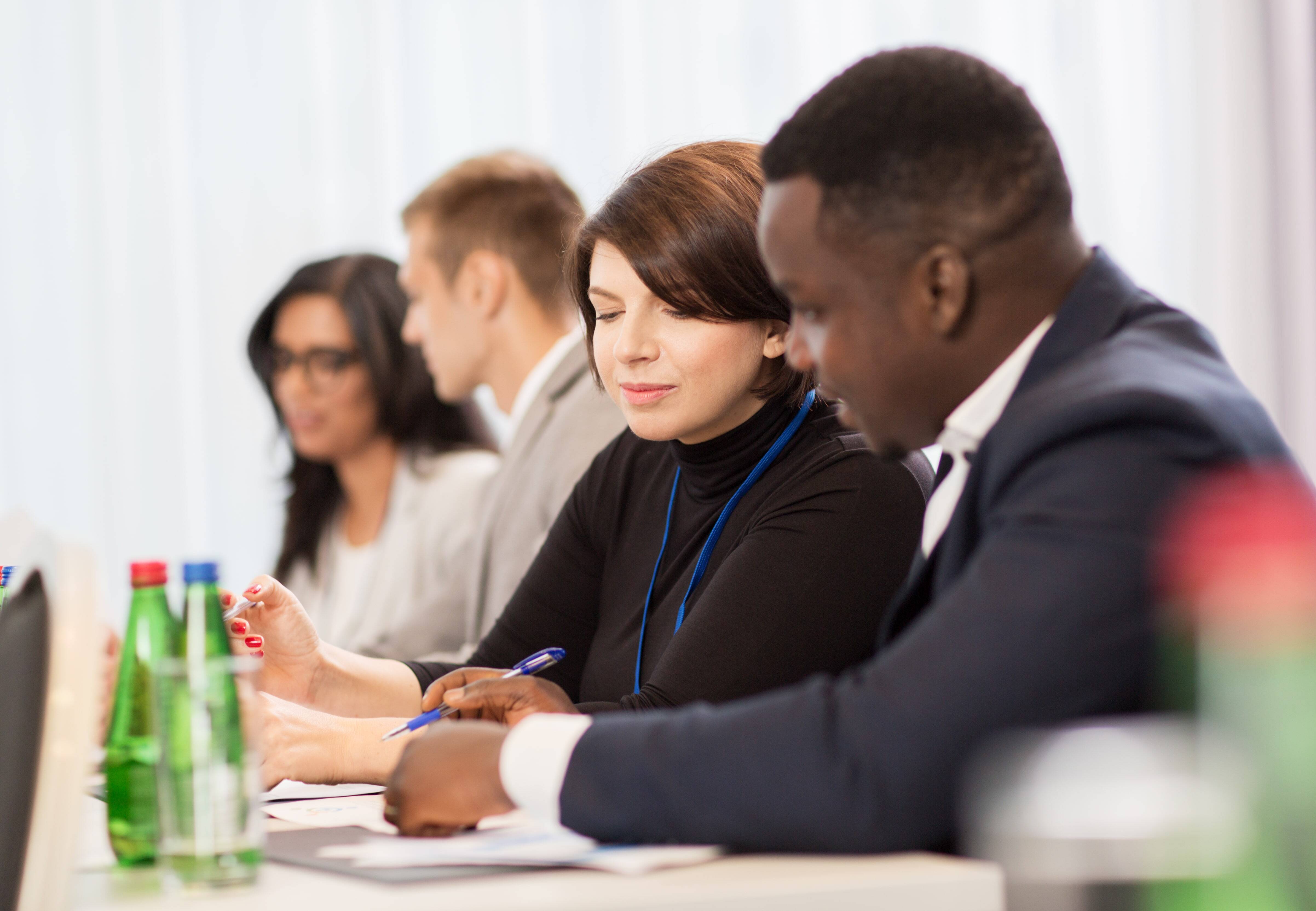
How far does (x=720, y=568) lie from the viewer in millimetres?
1373

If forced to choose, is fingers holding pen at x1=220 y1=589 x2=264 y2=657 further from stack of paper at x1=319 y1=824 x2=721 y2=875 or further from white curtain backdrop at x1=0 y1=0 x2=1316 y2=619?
white curtain backdrop at x1=0 y1=0 x2=1316 y2=619

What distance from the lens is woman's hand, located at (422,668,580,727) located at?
46.8 inches

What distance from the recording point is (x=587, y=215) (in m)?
1.62

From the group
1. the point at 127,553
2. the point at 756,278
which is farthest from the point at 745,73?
the point at 756,278

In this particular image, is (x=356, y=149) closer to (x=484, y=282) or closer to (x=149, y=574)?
(x=484, y=282)

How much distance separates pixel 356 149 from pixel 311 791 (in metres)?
2.43

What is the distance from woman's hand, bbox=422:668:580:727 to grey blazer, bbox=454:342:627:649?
2.88 feet

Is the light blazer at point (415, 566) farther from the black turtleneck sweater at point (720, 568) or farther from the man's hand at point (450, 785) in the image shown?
the man's hand at point (450, 785)

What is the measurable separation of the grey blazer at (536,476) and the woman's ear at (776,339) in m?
0.61

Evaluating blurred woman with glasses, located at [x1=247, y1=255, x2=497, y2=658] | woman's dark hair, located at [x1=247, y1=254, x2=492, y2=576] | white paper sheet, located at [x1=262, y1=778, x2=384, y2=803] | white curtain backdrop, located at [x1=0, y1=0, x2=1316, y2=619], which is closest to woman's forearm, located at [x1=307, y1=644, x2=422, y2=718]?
white paper sheet, located at [x1=262, y1=778, x2=384, y2=803]

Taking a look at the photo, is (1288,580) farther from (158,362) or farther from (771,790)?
(158,362)

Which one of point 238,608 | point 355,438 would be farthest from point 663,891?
point 355,438

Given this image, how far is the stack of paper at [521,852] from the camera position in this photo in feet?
2.66

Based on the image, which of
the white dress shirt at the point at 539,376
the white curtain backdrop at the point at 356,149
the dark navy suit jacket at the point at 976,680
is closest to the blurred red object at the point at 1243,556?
the dark navy suit jacket at the point at 976,680
